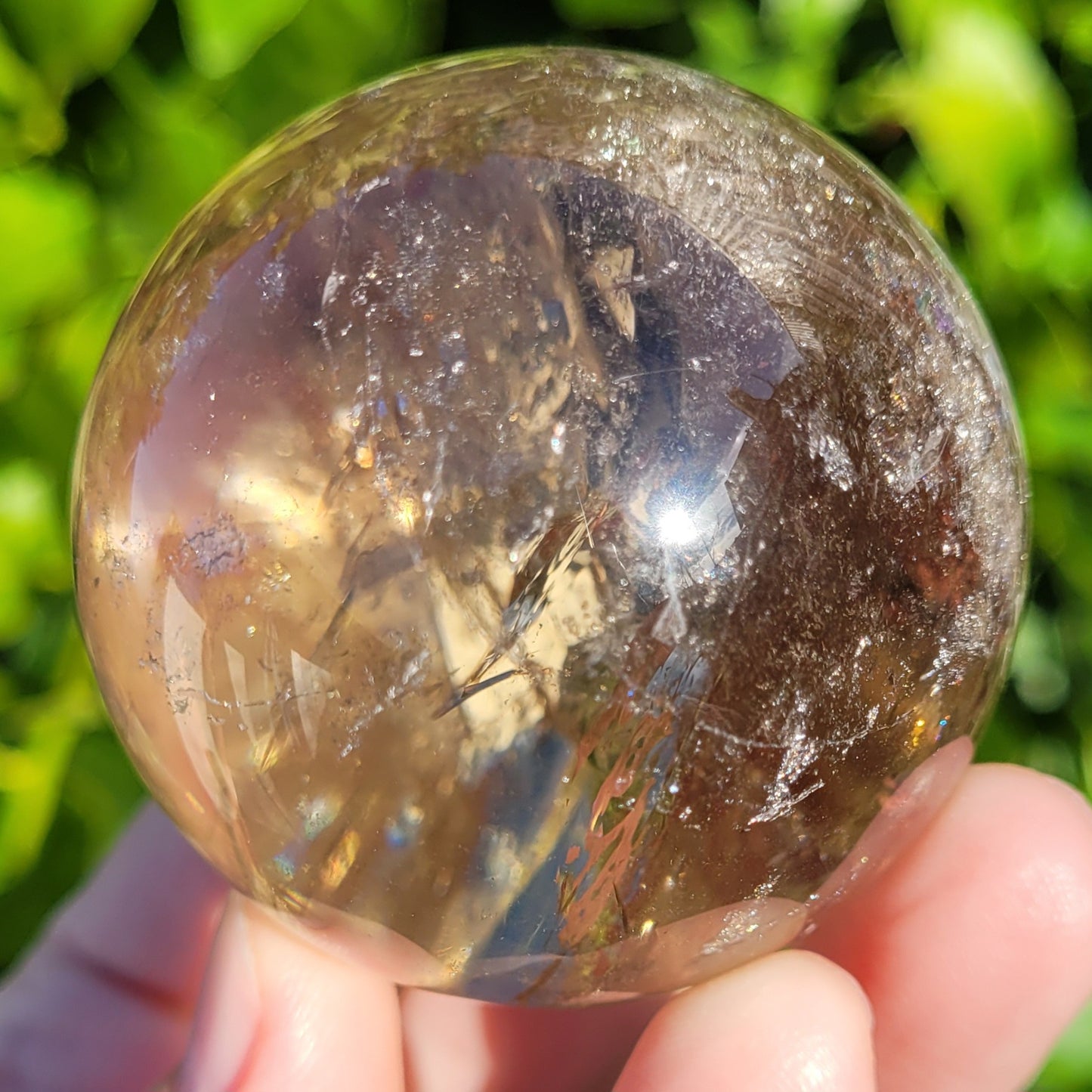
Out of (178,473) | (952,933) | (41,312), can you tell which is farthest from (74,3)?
(952,933)

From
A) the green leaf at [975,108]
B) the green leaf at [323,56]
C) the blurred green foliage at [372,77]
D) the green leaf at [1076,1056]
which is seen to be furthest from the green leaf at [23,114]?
the green leaf at [1076,1056]

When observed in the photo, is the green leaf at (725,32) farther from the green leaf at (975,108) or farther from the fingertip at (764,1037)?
the fingertip at (764,1037)

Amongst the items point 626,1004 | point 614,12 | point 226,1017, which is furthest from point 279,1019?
point 614,12

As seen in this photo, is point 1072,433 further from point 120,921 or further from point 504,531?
point 120,921

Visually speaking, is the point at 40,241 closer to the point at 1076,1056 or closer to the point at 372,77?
the point at 372,77

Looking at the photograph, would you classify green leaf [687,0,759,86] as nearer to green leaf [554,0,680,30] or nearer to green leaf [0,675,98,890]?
green leaf [554,0,680,30]
